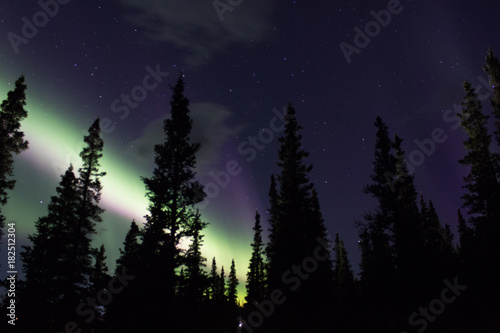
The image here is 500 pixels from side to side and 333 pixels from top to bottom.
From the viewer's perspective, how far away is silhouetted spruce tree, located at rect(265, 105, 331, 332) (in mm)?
18938

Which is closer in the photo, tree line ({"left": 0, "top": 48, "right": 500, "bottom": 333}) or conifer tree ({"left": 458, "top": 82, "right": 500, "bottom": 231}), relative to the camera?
tree line ({"left": 0, "top": 48, "right": 500, "bottom": 333})

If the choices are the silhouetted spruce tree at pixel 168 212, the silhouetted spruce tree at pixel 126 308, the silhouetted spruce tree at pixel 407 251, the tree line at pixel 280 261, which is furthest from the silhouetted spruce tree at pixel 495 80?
the silhouetted spruce tree at pixel 126 308

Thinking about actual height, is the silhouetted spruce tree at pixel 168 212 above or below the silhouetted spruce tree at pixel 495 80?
below

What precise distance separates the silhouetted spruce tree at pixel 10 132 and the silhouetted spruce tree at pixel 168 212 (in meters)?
10.9

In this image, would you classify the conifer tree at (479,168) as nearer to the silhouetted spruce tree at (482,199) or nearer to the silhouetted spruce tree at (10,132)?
the silhouetted spruce tree at (482,199)

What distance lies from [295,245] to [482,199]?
15533 mm

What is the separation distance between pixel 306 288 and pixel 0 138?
24.6 meters

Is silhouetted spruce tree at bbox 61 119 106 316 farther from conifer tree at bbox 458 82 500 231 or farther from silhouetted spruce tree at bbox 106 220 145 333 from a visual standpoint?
conifer tree at bbox 458 82 500 231

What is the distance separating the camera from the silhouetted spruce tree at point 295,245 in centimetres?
1894

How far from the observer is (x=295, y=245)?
22047 mm

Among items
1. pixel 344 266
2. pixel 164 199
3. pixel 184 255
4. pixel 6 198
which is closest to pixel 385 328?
pixel 184 255

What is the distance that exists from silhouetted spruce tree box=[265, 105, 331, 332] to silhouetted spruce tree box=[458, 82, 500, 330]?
405 inches

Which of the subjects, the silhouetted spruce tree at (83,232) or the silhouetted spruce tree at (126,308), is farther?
the silhouetted spruce tree at (83,232)

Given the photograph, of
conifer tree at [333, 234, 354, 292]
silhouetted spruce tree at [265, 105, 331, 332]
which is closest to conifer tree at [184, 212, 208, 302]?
silhouetted spruce tree at [265, 105, 331, 332]
